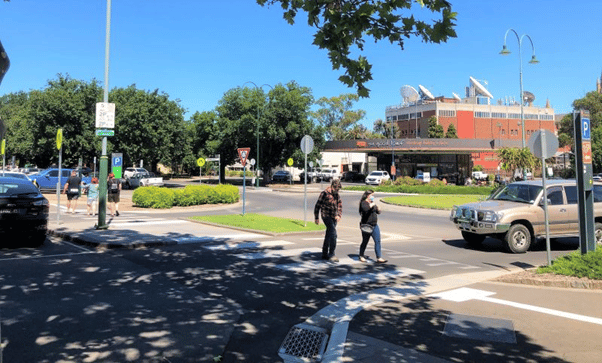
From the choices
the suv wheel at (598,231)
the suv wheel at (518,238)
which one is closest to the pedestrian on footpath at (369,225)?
the suv wheel at (518,238)

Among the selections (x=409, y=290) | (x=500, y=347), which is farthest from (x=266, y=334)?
(x=409, y=290)

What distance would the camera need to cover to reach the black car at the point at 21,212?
9.75 metres

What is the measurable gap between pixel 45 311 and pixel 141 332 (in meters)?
1.51

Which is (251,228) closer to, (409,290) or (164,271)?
(164,271)

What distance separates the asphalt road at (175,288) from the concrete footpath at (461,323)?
0.39 meters

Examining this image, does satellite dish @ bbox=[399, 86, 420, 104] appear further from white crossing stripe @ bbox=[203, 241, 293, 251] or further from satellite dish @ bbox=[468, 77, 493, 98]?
white crossing stripe @ bbox=[203, 241, 293, 251]

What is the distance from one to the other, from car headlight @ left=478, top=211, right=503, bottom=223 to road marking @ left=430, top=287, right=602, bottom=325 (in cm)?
404

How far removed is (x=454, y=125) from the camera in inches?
3575

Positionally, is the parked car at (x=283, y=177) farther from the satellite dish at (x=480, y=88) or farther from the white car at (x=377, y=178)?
the satellite dish at (x=480, y=88)

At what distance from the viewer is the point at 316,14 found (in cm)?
532

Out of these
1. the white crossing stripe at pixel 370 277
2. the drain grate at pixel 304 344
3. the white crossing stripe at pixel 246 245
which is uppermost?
the white crossing stripe at pixel 246 245

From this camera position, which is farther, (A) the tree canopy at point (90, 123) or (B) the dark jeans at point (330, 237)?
(A) the tree canopy at point (90, 123)

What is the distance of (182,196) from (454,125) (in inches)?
3072

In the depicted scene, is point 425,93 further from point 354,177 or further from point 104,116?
point 104,116
